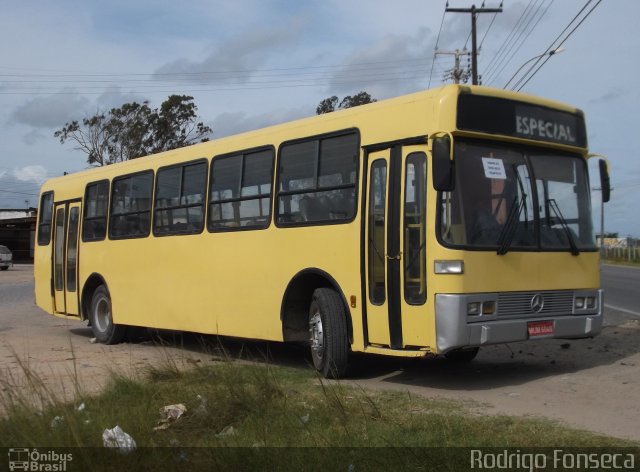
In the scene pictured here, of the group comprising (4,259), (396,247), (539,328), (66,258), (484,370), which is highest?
(396,247)

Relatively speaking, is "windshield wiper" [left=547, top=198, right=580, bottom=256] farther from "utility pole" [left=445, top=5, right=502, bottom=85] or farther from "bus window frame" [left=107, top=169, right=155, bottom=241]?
"utility pole" [left=445, top=5, right=502, bottom=85]

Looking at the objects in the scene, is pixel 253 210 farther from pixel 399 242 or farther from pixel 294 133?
pixel 399 242

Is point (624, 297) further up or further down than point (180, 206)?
further down

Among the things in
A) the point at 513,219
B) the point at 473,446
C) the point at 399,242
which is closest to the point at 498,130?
the point at 513,219

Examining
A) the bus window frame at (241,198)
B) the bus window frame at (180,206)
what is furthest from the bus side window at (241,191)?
the bus window frame at (180,206)

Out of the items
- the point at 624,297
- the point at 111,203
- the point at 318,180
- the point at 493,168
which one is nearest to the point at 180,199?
the point at 111,203

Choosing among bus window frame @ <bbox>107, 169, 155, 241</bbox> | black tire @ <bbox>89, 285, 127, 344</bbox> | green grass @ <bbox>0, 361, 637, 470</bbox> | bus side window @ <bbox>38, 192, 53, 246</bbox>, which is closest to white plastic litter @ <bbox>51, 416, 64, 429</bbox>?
green grass @ <bbox>0, 361, 637, 470</bbox>

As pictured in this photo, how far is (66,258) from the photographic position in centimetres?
1526

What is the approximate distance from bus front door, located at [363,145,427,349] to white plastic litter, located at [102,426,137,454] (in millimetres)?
3506

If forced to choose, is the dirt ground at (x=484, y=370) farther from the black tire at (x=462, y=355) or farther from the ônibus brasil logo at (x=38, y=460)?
the ônibus brasil logo at (x=38, y=460)

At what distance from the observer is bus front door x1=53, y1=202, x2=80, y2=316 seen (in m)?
14.9

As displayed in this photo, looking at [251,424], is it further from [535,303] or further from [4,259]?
[4,259]

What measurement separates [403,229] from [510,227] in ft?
3.68

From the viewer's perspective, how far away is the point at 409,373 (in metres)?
9.63
